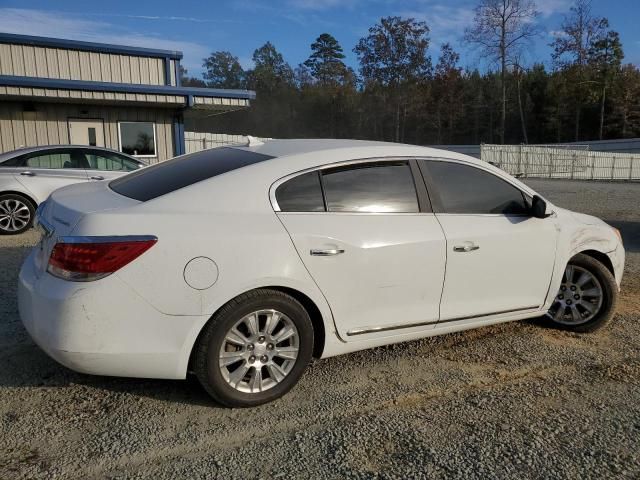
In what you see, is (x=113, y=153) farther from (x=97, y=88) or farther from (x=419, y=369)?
(x=419, y=369)

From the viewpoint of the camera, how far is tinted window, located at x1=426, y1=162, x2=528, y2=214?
3756 mm

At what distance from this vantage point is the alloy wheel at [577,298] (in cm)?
438

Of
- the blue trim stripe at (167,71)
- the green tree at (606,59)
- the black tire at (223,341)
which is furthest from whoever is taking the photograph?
the green tree at (606,59)

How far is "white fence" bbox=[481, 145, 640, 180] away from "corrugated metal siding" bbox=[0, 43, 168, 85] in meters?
22.0

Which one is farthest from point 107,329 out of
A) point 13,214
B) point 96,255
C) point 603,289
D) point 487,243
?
point 13,214

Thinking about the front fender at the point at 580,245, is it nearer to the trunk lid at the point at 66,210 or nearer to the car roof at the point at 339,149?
the car roof at the point at 339,149

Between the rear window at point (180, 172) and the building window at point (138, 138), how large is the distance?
38.2 feet

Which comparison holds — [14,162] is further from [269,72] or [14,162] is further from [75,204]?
[269,72]

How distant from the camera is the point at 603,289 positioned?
172 inches

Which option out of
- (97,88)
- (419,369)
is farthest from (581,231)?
(97,88)

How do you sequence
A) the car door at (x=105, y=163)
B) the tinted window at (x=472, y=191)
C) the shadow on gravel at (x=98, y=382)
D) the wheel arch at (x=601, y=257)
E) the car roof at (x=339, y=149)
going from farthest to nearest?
the car door at (x=105, y=163), the wheel arch at (x=601, y=257), the tinted window at (x=472, y=191), the car roof at (x=339, y=149), the shadow on gravel at (x=98, y=382)

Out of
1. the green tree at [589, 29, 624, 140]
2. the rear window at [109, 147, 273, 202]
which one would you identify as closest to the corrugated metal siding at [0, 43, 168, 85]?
the rear window at [109, 147, 273, 202]

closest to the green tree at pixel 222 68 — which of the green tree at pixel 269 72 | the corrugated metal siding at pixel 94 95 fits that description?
the green tree at pixel 269 72

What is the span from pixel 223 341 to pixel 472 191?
6.80 feet
